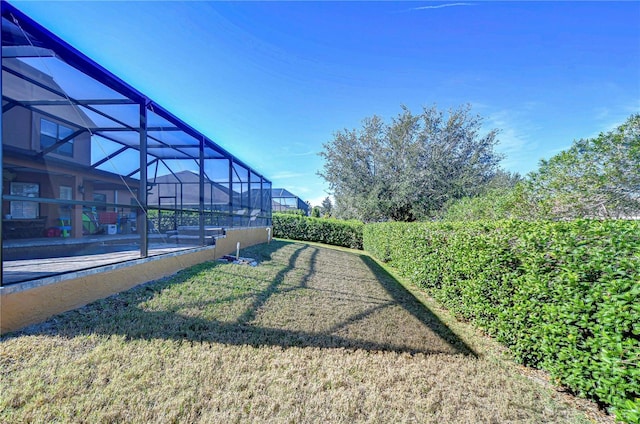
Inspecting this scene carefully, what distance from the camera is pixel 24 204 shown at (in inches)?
127

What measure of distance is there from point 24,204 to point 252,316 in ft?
10.1

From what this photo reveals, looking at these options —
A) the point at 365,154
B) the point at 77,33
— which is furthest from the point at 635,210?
the point at 365,154

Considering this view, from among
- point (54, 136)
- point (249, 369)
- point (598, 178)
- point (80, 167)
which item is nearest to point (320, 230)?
point (80, 167)

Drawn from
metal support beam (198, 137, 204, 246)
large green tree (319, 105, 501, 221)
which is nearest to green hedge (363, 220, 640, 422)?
metal support beam (198, 137, 204, 246)

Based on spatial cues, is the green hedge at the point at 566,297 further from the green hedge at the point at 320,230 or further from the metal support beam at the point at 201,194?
the green hedge at the point at 320,230

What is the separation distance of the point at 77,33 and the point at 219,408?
520cm

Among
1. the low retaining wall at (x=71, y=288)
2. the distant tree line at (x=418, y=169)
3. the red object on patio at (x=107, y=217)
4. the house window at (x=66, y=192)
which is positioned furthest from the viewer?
the distant tree line at (x=418, y=169)

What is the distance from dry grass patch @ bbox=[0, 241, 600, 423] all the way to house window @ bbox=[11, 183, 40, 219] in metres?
1.35

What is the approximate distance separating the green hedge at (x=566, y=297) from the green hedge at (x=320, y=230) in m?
12.8

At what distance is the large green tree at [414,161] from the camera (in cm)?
1158

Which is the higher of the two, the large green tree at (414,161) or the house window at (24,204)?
the large green tree at (414,161)

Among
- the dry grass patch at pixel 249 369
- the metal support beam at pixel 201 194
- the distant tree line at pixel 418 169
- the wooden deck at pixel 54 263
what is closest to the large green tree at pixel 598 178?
the distant tree line at pixel 418 169

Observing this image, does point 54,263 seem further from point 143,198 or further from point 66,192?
point 143,198

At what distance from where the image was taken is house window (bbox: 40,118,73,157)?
464cm
